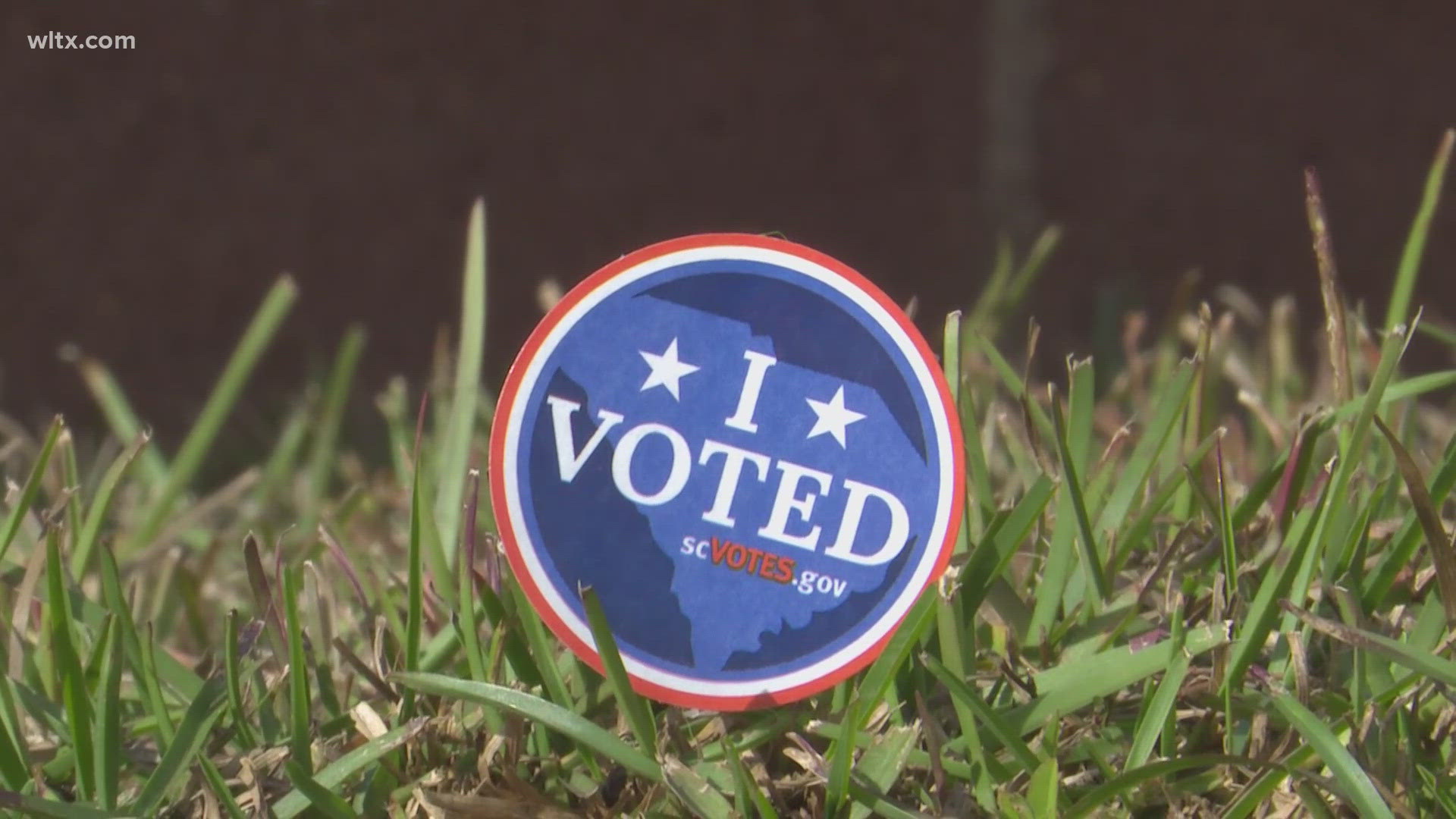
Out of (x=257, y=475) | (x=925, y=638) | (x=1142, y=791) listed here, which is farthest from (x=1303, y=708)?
(x=257, y=475)

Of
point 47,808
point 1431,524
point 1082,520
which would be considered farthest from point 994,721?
point 47,808

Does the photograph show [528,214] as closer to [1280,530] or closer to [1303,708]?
[1280,530]

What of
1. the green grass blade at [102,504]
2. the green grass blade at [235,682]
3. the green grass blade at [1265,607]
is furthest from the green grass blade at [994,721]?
the green grass blade at [102,504]

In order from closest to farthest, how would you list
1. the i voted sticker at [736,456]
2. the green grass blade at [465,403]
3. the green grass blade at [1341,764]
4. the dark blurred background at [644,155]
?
1. the green grass blade at [1341,764]
2. the i voted sticker at [736,456]
3. the green grass blade at [465,403]
4. the dark blurred background at [644,155]

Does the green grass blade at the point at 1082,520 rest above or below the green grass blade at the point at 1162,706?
above

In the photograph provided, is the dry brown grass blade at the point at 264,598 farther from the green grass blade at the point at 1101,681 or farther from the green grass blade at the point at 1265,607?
the green grass blade at the point at 1265,607

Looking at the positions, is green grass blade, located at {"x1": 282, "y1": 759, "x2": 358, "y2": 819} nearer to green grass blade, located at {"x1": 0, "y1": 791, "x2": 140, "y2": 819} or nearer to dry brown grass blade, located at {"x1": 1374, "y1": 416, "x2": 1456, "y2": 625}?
green grass blade, located at {"x1": 0, "y1": 791, "x2": 140, "y2": 819}

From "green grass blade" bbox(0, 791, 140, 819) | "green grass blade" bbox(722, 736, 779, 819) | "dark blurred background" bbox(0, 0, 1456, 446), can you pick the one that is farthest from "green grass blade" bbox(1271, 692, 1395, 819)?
"dark blurred background" bbox(0, 0, 1456, 446)
